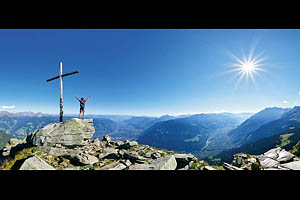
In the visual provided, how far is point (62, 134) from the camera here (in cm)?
947

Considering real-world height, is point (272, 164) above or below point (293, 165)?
below

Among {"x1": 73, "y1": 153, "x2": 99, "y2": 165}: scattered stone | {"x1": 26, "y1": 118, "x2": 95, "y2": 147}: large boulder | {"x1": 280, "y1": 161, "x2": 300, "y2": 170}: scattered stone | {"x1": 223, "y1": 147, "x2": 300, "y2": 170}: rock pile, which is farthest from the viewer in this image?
{"x1": 26, "y1": 118, "x2": 95, "y2": 147}: large boulder

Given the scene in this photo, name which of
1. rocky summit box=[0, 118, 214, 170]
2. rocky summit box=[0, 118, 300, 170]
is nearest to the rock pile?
rocky summit box=[0, 118, 300, 170]

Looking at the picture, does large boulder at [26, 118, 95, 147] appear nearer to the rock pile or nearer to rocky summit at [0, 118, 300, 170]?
rocky summit at [0, 118, 300, 170]

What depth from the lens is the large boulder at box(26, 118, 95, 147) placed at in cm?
851

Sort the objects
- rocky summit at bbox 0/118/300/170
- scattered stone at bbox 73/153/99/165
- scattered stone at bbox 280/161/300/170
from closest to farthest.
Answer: scattered stone at bbox 280/161/300/170
rocky summit at bbox 0/118/300/170
scattered stone at bbox 73/153/99/165

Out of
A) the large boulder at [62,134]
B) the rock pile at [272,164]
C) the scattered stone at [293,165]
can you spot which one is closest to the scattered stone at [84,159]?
the large boulder at [62,134]

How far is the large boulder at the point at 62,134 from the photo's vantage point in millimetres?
8513

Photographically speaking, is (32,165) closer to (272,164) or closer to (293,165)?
(272,164)

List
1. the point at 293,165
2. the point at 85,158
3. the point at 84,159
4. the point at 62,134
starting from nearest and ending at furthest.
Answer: the point at 293,165, the point at 84,159, the point at 85,158, the point at 62,134

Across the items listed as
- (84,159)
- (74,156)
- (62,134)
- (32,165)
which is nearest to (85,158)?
(84,159)

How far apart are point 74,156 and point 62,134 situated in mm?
3918
